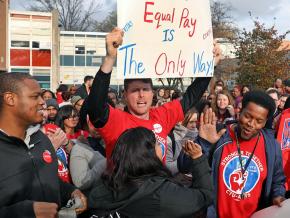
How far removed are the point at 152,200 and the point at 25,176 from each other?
0.80 m

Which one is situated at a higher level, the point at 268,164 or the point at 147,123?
the point at 147,123

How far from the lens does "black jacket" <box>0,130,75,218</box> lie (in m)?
2.50

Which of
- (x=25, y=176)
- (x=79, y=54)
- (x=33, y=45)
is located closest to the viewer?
(x=25, y=176)

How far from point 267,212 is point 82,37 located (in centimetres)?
3920

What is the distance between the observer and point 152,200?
2.31 metres

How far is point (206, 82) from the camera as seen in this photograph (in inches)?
159

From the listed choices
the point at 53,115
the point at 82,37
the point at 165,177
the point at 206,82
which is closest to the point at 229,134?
the point at 206,82

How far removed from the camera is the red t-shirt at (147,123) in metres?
3.32

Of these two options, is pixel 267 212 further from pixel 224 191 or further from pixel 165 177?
pixel 165 177

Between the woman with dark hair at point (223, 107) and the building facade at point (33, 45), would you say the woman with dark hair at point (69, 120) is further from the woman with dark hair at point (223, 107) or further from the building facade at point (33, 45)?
the building facade at point (33, 45)

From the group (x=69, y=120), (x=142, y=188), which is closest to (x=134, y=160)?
(x=142, y=188)

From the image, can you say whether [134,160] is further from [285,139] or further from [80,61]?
[80,61]

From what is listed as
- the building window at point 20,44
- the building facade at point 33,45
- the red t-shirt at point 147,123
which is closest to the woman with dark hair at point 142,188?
the red t-shirt at point 147,123

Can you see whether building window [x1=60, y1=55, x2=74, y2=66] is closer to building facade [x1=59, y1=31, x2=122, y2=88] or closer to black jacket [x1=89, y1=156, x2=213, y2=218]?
building facade [x1=59, y1=31, x2=122, y2=88]
